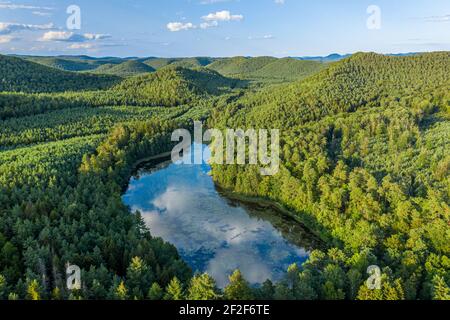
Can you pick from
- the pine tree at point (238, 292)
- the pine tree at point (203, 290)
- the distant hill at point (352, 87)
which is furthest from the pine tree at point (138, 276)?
the distant hill at point (352, 87)

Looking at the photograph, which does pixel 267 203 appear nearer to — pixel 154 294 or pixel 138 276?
pixel 138 276

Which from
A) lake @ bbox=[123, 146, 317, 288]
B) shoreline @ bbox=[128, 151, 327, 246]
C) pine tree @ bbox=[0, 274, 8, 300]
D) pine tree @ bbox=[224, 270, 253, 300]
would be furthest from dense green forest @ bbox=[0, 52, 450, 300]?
lake @ bbox=[123, 146, 317, 288]

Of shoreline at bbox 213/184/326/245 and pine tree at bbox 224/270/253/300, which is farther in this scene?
shoreline at bbox 213/184/326/245

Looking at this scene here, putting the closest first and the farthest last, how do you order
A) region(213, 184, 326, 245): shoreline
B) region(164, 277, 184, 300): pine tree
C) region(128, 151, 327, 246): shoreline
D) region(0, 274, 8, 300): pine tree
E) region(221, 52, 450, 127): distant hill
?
1. region(0, 274, 8, 300): pine tree
2. region(164, 277, 184, 300): pine tree
3. region(128, 151, 327, 246): shoreline
4. region(213, 184, 326, 245): shoreline
5. region(221, 52, 450, 127): distant hill

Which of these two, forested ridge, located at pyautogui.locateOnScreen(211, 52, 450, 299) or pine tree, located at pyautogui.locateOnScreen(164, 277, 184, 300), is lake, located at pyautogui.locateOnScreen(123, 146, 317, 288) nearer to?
forested ridge, located at pyautogui.locateOnScreen(211, 52, 450, 299)

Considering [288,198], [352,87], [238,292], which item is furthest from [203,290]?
[352,87]

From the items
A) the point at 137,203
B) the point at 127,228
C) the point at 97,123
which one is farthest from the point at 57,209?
the point at 97,123

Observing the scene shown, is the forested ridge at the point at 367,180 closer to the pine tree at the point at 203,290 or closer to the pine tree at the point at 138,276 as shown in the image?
the pine tree at the point at 203,290
